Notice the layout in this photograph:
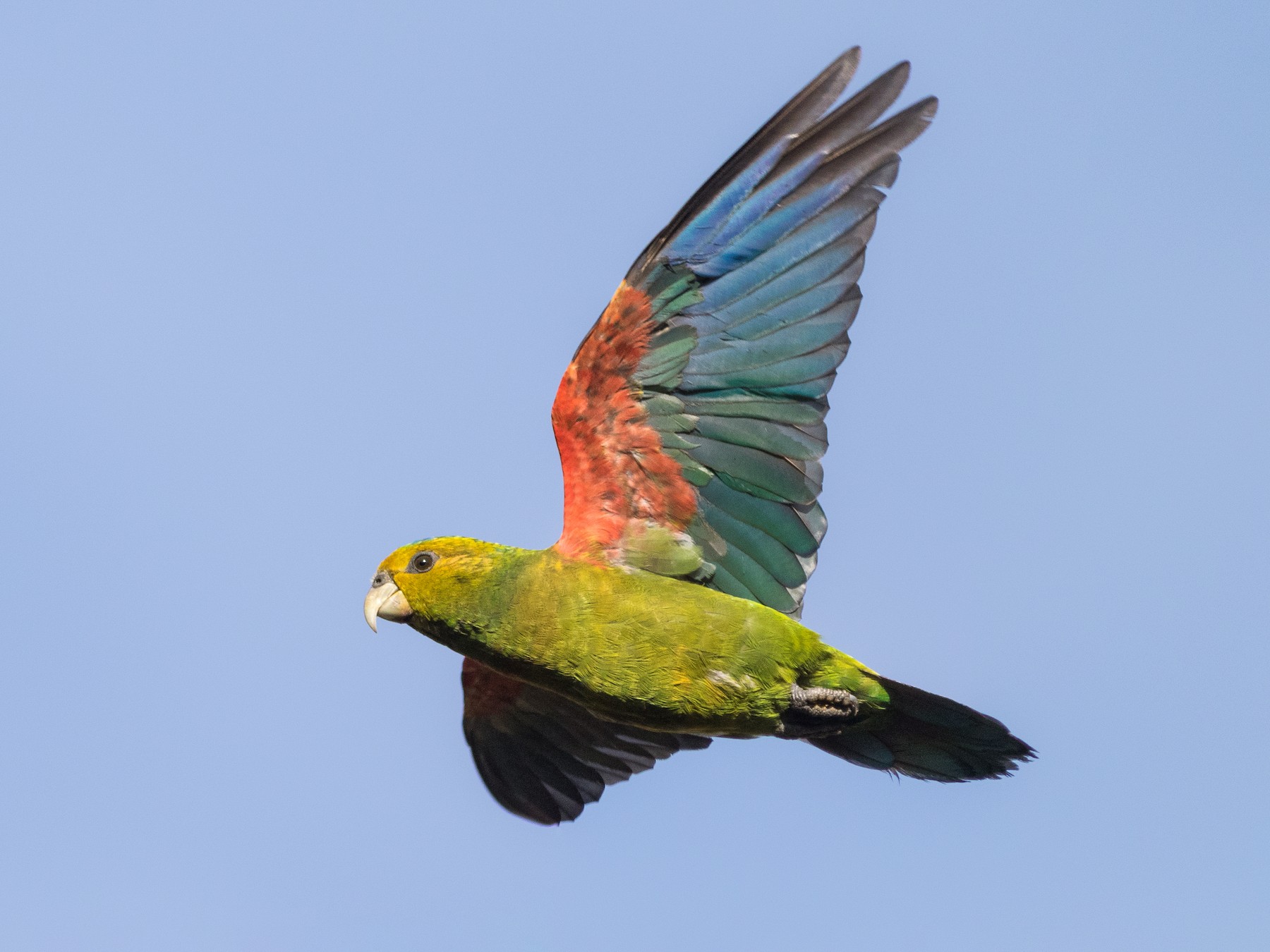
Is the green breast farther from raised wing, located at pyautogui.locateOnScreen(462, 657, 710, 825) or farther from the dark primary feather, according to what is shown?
raised wing, located at pyautogui.locateOnScreen(462, 657, 710, 825)

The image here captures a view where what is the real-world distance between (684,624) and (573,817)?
2.50 metres

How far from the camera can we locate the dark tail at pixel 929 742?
1108 centimetres

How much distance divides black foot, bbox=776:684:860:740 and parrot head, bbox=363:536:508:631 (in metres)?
2.06

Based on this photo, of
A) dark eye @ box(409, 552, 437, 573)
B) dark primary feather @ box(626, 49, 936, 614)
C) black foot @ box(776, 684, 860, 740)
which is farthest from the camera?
black foot @ box(776, 684, 860, 740)

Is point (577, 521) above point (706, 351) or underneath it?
underneath

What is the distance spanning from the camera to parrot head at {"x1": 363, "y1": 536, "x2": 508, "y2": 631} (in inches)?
427

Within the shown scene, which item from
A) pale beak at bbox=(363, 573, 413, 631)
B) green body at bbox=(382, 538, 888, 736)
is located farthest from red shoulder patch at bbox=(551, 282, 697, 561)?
pale beak at bbox=(363, 573, 413, 631)

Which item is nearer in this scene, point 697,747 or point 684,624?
point 684,624

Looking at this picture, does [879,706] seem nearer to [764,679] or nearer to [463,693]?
[764,679]

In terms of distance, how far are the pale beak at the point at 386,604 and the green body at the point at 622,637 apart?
0.06 m

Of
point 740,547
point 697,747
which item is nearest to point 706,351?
point 740,547

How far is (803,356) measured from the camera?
1098 cm

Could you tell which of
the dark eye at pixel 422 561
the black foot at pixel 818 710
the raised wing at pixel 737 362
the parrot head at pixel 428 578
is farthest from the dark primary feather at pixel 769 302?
the dark eye at pixel 422 561

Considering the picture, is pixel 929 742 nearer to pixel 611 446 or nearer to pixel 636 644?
pixel 636 644
